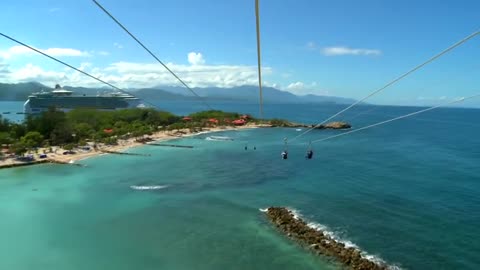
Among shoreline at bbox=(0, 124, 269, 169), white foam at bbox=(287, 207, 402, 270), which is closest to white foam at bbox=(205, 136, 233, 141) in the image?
shoreline at bbox=(0, 124, 269, 169)

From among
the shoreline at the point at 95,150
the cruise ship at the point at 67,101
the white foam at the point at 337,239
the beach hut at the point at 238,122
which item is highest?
the cruise ship at the point at 67,101

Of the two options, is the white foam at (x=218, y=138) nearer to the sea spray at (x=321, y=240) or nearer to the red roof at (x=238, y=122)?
the red roof at (x=238, y=122)

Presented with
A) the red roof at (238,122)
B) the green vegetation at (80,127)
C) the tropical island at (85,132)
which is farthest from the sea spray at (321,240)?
the red roof at (238,122)

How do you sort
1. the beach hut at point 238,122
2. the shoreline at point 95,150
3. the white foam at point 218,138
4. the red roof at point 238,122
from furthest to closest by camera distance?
the red roof at point 238,122, the beach hut at point 238,122, the white foam at point 218,138, the shoreline at point 95,150

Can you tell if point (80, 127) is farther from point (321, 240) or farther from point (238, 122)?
point (321, 240)

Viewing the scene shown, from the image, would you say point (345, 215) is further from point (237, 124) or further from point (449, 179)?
point (237, 124)

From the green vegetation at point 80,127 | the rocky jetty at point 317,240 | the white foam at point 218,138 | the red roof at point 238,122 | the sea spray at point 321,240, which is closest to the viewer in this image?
the rocky jetty at point 317,240

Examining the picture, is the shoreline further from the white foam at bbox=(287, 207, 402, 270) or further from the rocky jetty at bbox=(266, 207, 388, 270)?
the white foam at bbox=(287, 207, 402, 270)
